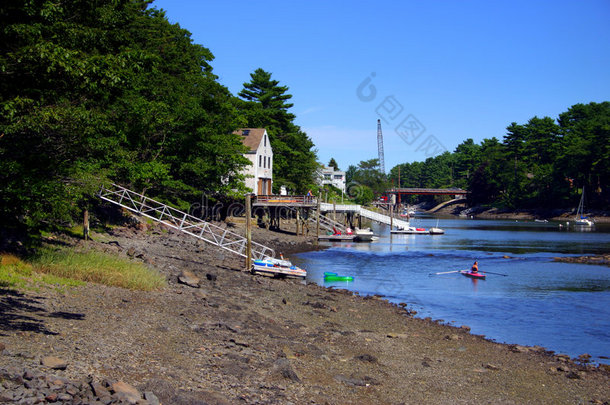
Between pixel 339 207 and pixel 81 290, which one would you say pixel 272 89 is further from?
pixel 81 290

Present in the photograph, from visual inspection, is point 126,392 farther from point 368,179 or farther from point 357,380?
point 368,179

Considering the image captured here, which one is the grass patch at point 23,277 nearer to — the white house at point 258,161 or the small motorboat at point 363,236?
the white house at point 258,161

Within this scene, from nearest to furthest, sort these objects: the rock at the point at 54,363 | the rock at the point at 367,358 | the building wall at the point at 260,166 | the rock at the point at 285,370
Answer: the rock at the point at 54,363 < the rock at the point at 285,370 < the rock at the point at 367,358 < the building wall at the point at 260,166

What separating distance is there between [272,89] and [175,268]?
61341 millimetres

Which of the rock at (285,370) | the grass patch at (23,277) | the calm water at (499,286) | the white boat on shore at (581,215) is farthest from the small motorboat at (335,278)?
Answer: the white boat on shore at (581,215)

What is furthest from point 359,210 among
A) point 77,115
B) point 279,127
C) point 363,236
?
point 77,115

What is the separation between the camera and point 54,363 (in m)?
9.70

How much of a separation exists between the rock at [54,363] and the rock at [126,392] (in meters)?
1.25

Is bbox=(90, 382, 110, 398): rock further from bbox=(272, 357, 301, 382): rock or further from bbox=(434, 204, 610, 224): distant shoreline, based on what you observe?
bbox=(434, 204, 610, 224): distant shoreline

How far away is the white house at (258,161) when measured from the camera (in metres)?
59.6

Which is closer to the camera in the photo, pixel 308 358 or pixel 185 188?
pixel 308 358

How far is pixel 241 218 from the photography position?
56531 mm

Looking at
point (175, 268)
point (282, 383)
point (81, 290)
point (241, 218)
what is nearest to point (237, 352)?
point (282, 383)

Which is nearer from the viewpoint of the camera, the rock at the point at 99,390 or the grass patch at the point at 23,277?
the rock at the point at 99,390
